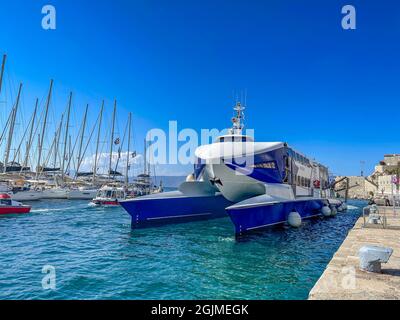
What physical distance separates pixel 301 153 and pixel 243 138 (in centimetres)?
694

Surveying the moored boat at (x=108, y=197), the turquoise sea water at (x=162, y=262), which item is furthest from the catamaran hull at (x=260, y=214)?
the moored boat at (x=108, y=197)

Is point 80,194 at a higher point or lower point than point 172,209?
lower

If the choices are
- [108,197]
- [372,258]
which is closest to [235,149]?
[372,258]

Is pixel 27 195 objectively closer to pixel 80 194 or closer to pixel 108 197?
pixel 80 194

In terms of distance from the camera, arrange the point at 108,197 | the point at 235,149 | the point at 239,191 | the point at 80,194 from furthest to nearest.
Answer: the point at 80,194
the point at 108,197
the point at 239,191
the point at 235,149

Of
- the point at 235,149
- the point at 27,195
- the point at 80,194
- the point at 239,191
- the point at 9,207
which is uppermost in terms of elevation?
the point at 235,149

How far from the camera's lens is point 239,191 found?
21219 millimetres

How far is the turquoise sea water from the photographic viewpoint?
27.4 feet

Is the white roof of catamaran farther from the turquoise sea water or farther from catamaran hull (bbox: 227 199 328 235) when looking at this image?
the turquoise sea water

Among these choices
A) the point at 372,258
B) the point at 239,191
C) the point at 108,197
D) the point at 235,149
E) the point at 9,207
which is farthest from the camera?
the point at 108,197

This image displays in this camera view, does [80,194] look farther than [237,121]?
Yes

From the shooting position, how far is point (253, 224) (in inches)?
696

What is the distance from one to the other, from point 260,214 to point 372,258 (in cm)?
1128
